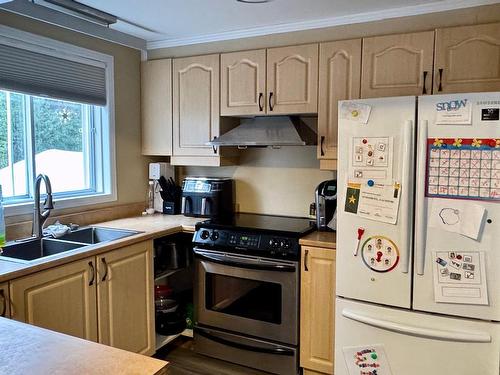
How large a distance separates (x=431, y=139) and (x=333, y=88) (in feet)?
2.76

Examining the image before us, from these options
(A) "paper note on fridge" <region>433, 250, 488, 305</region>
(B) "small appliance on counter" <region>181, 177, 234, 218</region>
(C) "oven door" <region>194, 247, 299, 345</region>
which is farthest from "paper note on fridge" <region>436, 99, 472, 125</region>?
(B) "small appliance on counter" <region>181, 177, 234, 218</region>

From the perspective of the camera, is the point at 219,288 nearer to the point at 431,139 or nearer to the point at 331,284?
the point at 331,284

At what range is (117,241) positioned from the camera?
2441 millimetres

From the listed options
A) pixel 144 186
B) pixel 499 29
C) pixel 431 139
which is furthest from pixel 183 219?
pixel 499 29

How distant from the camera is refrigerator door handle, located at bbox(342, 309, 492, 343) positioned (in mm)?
1979

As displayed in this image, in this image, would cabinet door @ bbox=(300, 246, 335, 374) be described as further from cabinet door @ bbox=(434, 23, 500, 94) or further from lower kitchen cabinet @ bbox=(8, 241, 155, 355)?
cabinet door @ bbox=(434, 23, 500, 94)

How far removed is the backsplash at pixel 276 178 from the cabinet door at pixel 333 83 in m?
0.35

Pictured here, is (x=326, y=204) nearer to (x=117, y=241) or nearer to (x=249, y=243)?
(x=249, y=243)

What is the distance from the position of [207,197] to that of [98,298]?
115 centimetres

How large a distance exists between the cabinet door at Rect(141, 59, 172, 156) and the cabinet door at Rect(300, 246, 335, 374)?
148 centimetres

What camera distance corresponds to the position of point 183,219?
3219mm

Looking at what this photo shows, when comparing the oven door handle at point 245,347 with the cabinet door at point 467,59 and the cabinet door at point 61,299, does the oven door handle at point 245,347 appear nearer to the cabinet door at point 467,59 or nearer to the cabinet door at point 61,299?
the cabinet door at point 61,299

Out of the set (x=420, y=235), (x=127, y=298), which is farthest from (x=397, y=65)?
(x=127, y=298)

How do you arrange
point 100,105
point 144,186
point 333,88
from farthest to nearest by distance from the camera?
point 144,186
point 100,105
point 333,88
